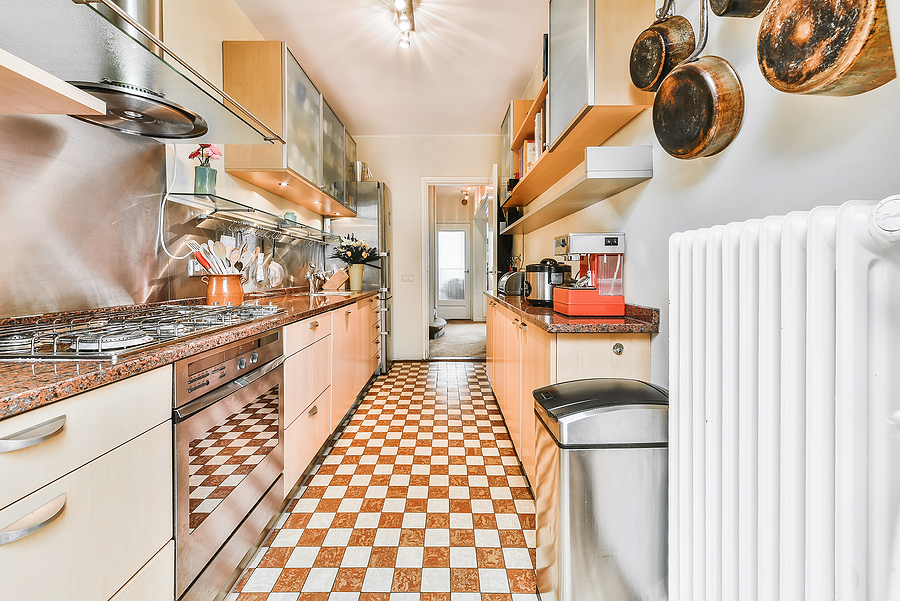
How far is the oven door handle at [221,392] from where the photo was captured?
107 cm

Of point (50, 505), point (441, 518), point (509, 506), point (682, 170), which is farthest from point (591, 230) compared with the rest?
point (50, 505)

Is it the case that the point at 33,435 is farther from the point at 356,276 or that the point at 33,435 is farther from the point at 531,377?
the point at 356,276

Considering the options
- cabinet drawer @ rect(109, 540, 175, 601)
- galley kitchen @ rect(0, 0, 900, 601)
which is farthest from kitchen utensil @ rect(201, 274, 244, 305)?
cabinet drawer @ rect(109, 540, 175, 601)

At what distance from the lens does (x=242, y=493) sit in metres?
1.38

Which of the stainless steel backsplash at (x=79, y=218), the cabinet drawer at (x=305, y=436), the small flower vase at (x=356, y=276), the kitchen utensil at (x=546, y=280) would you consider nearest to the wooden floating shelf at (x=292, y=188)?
the small flower vase at (x=356, y=276)

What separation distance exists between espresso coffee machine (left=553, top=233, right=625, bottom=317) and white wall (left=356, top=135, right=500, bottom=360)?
323 centimetres

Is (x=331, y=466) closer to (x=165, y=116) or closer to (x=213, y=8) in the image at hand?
(x=165, y=116)

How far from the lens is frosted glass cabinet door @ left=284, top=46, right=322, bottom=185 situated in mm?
2659

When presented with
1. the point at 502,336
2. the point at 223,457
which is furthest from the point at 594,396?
the point at 502,336

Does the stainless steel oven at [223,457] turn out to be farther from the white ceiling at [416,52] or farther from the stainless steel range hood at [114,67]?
the white ceiling at [416,52]

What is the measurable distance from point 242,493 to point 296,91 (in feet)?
8.44

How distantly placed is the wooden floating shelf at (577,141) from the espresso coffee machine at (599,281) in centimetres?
52

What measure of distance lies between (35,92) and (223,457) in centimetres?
106

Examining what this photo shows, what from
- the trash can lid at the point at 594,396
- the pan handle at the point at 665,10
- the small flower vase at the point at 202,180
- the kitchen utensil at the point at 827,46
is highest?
the pan handle at the point at 665,10
